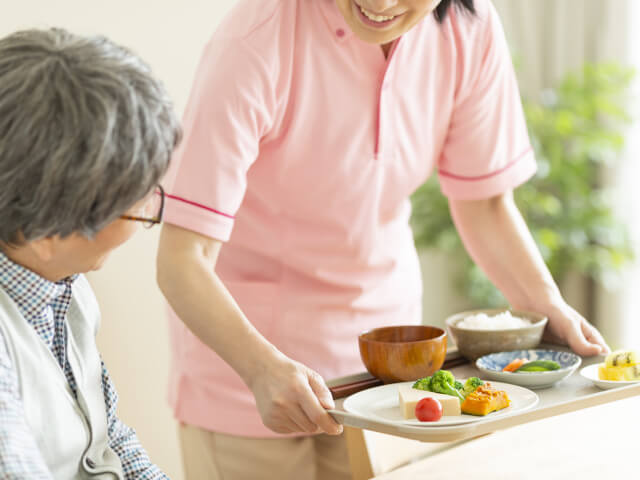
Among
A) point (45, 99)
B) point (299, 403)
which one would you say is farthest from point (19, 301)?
point (299, 403)

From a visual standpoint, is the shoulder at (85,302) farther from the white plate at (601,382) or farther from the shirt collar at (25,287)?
the white plate at (601,382)

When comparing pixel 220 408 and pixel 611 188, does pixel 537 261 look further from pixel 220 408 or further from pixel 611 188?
pixel 611 188

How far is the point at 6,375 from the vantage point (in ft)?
3.10

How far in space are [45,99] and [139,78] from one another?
0.11 m

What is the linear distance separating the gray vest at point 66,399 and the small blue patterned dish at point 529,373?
0.59 metres

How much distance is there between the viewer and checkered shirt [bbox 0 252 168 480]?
0.89 metres

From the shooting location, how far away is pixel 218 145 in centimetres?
127

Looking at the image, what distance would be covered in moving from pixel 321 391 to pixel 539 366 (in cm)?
37

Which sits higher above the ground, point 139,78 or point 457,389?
point 139,78

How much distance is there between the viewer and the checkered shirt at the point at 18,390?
2.90ft

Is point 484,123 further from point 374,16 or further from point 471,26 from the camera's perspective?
point 374,16

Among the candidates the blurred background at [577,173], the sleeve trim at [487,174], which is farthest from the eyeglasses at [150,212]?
the blurred background at [577,173]

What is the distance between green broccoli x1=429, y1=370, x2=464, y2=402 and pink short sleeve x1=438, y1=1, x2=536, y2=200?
1.91 ft

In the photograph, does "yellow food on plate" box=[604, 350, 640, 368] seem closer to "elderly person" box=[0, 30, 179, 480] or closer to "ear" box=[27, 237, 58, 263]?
"elderly person" box=[0, 30, 179, 480]
